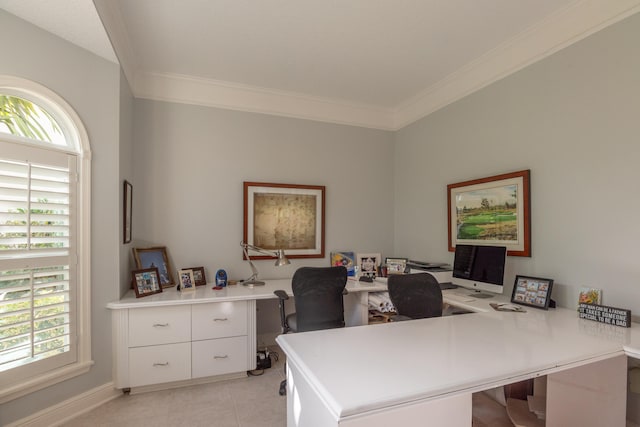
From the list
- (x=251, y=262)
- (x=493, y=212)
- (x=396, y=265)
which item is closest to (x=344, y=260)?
(x=396, y=265)

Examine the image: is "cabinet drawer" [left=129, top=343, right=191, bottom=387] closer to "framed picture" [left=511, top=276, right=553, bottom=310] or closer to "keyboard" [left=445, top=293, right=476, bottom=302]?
"keyboard" [left=445, top=293, right=476, bottom=302]

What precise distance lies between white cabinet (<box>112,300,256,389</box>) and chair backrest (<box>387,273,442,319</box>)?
49.2 inches

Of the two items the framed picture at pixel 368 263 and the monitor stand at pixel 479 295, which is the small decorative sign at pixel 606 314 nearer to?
the monitor stand at pixel 479 295

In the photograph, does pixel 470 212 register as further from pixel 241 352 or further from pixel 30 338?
pixel 30 338

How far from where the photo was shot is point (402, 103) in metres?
3.96

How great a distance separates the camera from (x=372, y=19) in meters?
2.38

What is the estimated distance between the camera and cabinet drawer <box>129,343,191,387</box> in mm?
2551

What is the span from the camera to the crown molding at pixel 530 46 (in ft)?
6.96

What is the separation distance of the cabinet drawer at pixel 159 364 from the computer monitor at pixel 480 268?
93.9 inches

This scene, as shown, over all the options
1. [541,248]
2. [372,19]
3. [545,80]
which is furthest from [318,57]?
[541,248]

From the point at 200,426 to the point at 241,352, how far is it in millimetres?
709

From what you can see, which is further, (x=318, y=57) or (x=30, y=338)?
(x=318, y=57)

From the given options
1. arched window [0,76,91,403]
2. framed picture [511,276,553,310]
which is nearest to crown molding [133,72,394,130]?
arched window [0,76,91,403]

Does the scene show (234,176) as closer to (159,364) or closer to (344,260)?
(344,260)
